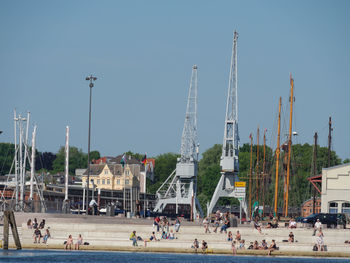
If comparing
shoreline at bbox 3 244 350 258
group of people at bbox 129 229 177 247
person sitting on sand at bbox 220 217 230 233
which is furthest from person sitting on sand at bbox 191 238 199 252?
person sitting on sand at bbox 220 217 230 233

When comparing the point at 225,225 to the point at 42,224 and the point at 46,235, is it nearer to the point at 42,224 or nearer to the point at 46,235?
the point at 46,235

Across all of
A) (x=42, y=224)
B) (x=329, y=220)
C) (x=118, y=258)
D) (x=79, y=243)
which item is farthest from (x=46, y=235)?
(x=329, y=220)

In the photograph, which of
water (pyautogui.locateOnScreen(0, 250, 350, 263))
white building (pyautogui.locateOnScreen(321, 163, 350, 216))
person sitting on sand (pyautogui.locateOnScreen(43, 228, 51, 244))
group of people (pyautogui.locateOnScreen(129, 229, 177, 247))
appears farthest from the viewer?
white building (pyautogui.locateOnScreen(321, 163, 350, 216))

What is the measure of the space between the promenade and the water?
78 cm

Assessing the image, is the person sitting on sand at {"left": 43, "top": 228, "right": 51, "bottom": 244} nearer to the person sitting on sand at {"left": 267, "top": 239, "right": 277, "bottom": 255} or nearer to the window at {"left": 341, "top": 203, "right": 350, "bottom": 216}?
the person sitting on sand at {"left": 267, "top": 239, "right": 277, "bottom": 255}

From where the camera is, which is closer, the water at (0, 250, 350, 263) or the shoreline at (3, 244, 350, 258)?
the water at (0, 250, 350, 263)

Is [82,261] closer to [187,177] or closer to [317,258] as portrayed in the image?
[317,258]

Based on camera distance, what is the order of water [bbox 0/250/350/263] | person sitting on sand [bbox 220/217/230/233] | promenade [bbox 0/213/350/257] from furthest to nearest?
person sitting on sand [bbox 220/217/230/233] < promenade [bbox 0/213/350/257] < water [bbox 0/250/350/263]

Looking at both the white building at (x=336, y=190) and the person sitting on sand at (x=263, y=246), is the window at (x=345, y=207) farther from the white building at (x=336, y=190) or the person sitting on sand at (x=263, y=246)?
the person sitting on sand at (x=263, y=246)

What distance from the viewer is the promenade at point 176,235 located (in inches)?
2249

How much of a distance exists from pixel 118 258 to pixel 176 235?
895 centimetres

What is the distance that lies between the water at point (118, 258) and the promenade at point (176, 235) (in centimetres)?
78

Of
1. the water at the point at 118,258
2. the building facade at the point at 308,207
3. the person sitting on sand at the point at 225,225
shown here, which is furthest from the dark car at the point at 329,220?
the building facade at the point at 308,207

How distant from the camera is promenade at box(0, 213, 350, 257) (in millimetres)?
57125
